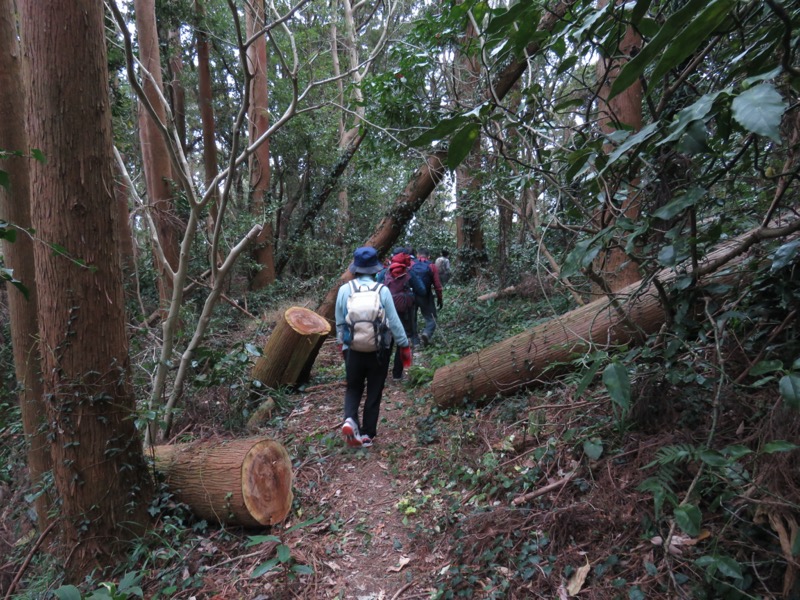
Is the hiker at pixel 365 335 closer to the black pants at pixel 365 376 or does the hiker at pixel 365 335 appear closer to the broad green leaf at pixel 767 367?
the black pants at pixel 365 376

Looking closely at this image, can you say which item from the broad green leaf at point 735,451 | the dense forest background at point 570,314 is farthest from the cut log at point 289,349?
the broad green leaf at point 735,451

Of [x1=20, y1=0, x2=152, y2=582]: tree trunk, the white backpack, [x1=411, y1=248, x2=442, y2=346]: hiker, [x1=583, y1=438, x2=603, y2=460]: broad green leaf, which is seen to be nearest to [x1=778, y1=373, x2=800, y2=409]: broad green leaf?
[x1=583, y1=438, x2=603, y2=460]: broad green leaf

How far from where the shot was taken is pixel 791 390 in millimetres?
1459

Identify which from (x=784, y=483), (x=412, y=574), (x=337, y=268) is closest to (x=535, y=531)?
(x=412, y=574)

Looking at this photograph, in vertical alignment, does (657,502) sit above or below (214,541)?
above

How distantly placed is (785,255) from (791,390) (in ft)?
2.80

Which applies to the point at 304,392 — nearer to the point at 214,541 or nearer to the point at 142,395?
the point at 142,395

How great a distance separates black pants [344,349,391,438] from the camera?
14.4 feet

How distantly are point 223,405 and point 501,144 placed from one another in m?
4.40

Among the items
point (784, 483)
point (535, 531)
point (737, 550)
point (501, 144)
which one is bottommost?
point (535, 531)

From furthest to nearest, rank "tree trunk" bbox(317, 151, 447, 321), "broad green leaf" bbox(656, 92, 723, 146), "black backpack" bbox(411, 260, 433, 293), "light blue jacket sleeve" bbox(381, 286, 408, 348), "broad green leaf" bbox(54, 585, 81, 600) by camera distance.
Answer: "tree trunk" bbox(317, 151, 447, 321) → "black backpack" bbox(411, 260, 433, 293) → "light blue jacket sleeve" bbox(381, 286, 408, 348) → "broad green leaf" bbox(54, 585, 81, 600) → "broad green leaf" bbox(656, 92, 723, 146)

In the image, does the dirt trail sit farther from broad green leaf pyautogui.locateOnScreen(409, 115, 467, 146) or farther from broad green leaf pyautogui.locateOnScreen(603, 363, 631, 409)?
broad green leaf pyautogui.locateOnScreen(409, 115, 467, 146)

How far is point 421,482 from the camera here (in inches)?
152

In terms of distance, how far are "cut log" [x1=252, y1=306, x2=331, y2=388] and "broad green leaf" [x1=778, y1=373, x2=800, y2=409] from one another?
514 centimetres
